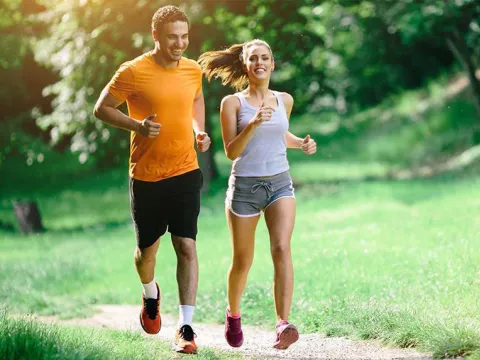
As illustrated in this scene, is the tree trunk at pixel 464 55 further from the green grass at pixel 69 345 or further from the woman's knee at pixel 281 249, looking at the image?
the green grass at pixel 69 345

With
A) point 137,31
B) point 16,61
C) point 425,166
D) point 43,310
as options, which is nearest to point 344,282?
point 43,310

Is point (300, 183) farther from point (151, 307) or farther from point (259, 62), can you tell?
point (259, 62)

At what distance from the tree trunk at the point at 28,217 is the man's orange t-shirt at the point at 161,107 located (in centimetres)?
1478

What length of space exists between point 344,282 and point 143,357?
11.3 ft

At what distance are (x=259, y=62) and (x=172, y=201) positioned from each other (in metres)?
1.21

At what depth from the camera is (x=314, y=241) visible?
12.9 metres

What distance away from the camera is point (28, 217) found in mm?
21141

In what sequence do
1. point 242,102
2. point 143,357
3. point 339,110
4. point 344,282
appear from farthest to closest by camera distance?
point 339,110 → point 344,282 → point 242,102 → point 143,357

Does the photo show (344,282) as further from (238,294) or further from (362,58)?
(362,58)

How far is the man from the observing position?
21.6ft

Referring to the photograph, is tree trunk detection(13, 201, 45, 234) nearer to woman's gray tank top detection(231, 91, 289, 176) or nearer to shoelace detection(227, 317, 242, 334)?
shoelace detection(227, 317, 242, 334)

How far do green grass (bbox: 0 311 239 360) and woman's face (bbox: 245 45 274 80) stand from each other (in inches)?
80.3

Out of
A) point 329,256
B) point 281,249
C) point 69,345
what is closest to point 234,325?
point 281,249

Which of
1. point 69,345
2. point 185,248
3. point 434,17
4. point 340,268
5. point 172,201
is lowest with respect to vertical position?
point 340,268
